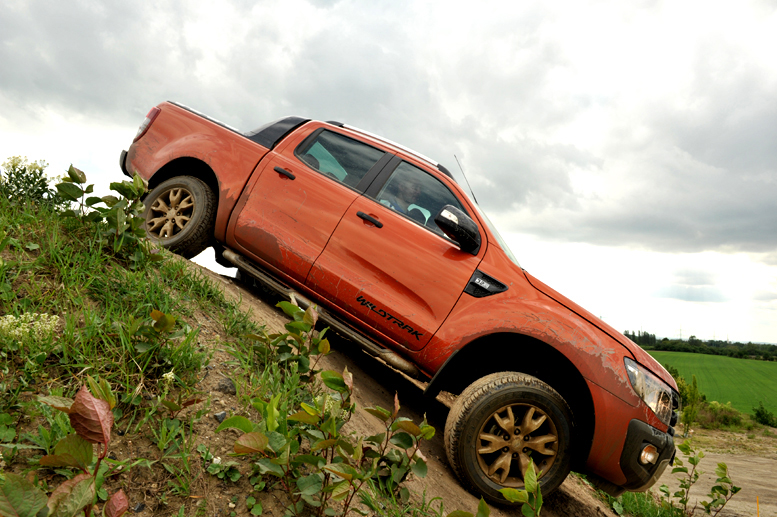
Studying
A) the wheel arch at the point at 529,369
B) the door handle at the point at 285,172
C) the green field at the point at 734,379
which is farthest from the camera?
the green field at the point at 734,379

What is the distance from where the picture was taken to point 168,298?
108 inches

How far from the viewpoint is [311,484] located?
1.67 m

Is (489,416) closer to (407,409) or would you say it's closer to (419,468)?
(419,468)

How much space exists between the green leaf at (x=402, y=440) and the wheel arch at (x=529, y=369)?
132 cm

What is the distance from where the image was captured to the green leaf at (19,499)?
0.93 metres

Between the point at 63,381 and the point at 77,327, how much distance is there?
1.18ft

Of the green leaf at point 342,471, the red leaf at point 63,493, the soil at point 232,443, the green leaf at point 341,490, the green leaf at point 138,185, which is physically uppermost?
the green leaf at point 138,185

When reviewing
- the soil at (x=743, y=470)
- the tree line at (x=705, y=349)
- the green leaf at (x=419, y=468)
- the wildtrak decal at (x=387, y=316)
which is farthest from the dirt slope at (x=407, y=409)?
the tree line at (x=705, y=349)

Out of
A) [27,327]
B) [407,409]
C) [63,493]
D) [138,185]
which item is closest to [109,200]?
[138,185]

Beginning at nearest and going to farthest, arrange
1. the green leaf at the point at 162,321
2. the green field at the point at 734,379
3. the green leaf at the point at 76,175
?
the green leaf at the point at 162,321
the green leaf at the point at 76,175
the green field at the point at 734,379

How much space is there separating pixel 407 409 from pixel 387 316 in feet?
3.70

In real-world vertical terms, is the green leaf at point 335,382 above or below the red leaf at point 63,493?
above

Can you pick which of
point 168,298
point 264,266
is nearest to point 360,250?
point 264,266

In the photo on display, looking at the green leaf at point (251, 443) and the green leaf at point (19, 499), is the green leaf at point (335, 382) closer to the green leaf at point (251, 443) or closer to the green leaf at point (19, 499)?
the green leaf at point (251, 443)
